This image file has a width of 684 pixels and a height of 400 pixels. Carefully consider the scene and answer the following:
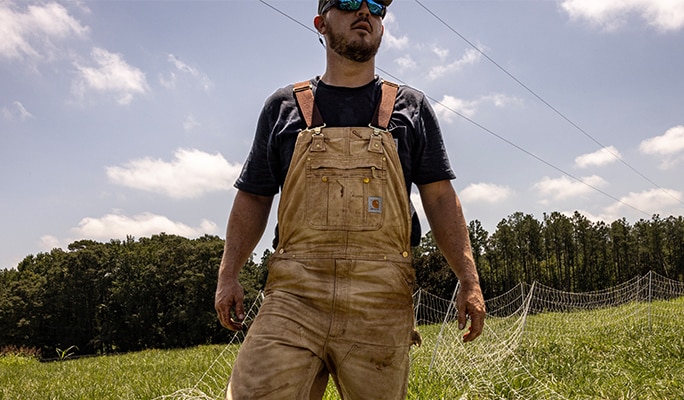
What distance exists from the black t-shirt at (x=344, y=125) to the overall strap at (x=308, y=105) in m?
0.03

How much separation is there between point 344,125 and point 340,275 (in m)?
0.65

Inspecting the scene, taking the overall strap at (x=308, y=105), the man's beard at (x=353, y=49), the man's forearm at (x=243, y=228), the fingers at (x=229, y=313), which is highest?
the man's beard at (x=353, y=49)

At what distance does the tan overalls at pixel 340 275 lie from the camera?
221 cm

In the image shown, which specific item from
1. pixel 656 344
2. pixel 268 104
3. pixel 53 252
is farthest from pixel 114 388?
pixel 53 252

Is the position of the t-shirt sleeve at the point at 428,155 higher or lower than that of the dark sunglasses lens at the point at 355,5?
lower

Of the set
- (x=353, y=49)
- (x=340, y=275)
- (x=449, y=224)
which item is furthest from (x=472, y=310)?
(x=353, y=49)

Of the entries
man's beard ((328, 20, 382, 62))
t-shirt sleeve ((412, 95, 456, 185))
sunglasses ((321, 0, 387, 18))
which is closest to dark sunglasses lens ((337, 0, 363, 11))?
sunglasses ((321, 0, 387, 18))

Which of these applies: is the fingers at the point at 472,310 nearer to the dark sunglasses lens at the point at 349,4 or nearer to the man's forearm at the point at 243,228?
the man's forearm at the point at 243,228

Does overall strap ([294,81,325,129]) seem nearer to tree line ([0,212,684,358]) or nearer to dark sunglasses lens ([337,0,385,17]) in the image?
dark sunglasses lens ([337,0,385,17])

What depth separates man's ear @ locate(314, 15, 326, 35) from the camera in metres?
2.78

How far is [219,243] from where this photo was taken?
174 feet

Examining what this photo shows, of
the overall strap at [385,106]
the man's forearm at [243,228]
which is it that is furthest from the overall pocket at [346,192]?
the man's forearm at [243,228]

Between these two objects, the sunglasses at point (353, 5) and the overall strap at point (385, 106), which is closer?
the overall strap at point (385, 106)

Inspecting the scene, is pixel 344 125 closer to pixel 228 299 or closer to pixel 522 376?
pixel 228 299
